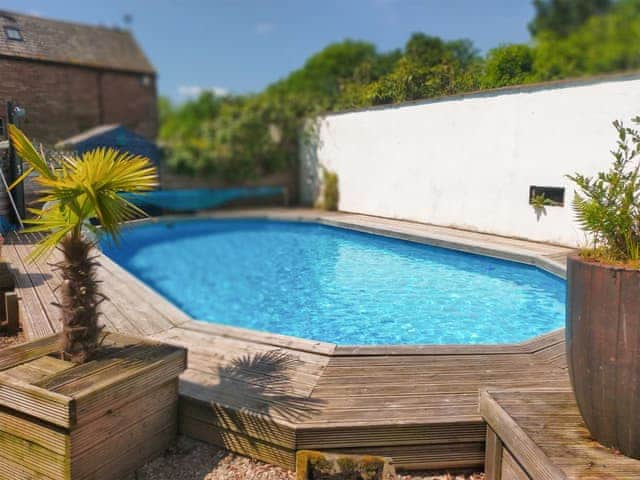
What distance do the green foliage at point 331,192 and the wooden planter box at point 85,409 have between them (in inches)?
351

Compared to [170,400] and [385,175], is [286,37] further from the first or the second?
[170,400]

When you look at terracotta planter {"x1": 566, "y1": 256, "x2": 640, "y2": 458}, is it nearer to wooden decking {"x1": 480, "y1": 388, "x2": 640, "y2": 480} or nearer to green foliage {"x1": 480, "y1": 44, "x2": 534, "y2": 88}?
wooden decking {"x1": 480, "y1": 388, "x2": 640, "y2": 480}

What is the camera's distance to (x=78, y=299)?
82.0 inches

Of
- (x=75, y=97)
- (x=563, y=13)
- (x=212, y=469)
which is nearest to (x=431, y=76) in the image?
(x=212, y=469)

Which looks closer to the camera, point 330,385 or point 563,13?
point 330,385

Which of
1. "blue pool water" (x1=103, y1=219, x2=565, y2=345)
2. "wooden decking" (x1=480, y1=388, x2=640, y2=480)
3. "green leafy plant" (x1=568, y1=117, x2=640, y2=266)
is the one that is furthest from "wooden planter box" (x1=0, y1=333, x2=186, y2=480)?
"green leafy plant" (x1=568, y1=117, x2=640, y2=266)

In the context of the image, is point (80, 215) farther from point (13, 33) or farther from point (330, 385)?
point (13, 33)

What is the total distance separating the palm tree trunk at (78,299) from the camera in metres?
2.04

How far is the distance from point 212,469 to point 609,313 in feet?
5.98

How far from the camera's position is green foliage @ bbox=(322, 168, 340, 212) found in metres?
11.1

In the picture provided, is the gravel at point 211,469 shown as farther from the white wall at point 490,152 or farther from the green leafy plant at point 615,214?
the white wall at point 490,152

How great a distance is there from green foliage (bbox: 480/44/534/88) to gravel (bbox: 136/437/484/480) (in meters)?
4.78

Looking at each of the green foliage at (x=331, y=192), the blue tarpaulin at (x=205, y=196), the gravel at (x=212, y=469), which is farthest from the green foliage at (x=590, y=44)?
the blue tarpaulin at (x=205, y=196)

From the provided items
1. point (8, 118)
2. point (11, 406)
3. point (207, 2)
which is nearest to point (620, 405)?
point (11, 406)
